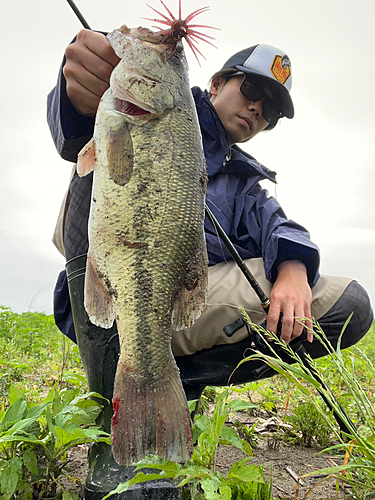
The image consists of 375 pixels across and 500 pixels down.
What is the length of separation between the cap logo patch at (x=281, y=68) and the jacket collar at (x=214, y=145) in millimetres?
676

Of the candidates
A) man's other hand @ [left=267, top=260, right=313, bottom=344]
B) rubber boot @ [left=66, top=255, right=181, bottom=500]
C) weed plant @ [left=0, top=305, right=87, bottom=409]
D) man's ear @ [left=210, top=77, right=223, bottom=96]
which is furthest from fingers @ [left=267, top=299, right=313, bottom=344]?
man's ear @ [left=210, top=77, right=223, bottom=96]

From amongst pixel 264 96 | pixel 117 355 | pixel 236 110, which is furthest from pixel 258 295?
pixel 264 96

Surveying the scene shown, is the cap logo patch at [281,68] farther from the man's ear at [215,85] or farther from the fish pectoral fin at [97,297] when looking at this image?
the fish pectoral fin at [97,297]

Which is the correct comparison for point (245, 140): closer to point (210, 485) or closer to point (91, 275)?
point (91, 275)

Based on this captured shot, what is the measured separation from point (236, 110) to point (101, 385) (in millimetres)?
2605

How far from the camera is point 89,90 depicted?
2018mm

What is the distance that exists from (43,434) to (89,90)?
1.73 metres

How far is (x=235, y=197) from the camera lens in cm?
333

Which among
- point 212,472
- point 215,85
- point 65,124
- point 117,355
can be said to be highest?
point 215,85

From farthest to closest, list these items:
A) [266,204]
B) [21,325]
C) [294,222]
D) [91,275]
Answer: [21,325] < [266,204] < [294,222] < [91,275]

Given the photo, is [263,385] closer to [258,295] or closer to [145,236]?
[258,295]

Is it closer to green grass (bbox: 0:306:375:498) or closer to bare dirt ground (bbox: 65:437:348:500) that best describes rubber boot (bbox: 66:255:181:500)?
bare dirt ground (bbox: 65:437:348:500)

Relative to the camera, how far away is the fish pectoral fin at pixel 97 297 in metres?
1.76

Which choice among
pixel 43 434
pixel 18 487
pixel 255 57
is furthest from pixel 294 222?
pixel 18 487
